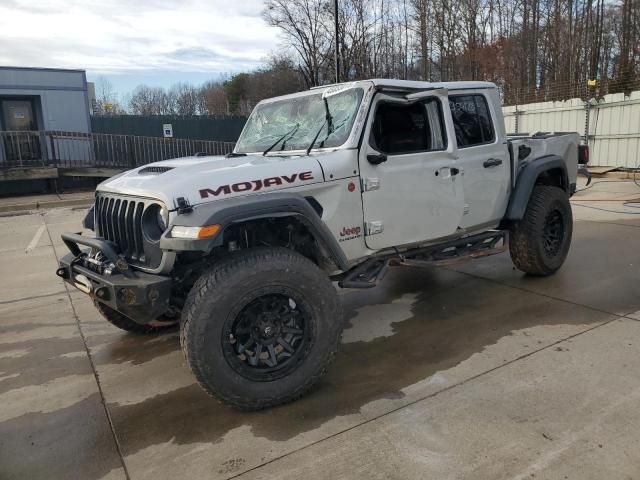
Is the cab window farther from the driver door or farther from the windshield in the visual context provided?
the windshield

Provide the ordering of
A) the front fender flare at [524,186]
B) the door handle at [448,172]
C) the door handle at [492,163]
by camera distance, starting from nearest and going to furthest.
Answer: the door handle at [448,172]
the door handle at [492,163]
the front fender flare at [524,186]

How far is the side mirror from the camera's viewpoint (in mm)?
3747

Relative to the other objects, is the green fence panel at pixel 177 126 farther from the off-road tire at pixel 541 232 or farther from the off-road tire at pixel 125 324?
the off-road tire at pixel 125 324

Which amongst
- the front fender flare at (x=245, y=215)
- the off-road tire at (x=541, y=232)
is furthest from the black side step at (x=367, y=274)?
the off-road tire at (x=541, y=232)

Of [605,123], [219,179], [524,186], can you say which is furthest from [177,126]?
[219,179]

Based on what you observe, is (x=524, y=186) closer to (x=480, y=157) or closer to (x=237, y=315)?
(x=480, y=157)

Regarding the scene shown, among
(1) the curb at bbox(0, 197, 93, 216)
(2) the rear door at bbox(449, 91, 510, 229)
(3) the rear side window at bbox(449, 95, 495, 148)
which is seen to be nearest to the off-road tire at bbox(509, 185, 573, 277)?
(2) the rear door at bbox(449, 91, 510, 229)

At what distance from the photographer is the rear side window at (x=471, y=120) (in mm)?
4624

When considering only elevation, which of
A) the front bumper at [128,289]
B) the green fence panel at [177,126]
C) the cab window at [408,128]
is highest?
the green fence panel at [177,126]

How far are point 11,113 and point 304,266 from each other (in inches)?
636

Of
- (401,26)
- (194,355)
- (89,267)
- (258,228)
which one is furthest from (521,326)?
(401,26)

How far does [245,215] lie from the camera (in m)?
3.09

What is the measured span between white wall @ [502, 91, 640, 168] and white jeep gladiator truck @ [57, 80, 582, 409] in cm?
972

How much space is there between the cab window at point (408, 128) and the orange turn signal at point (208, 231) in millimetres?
1469
